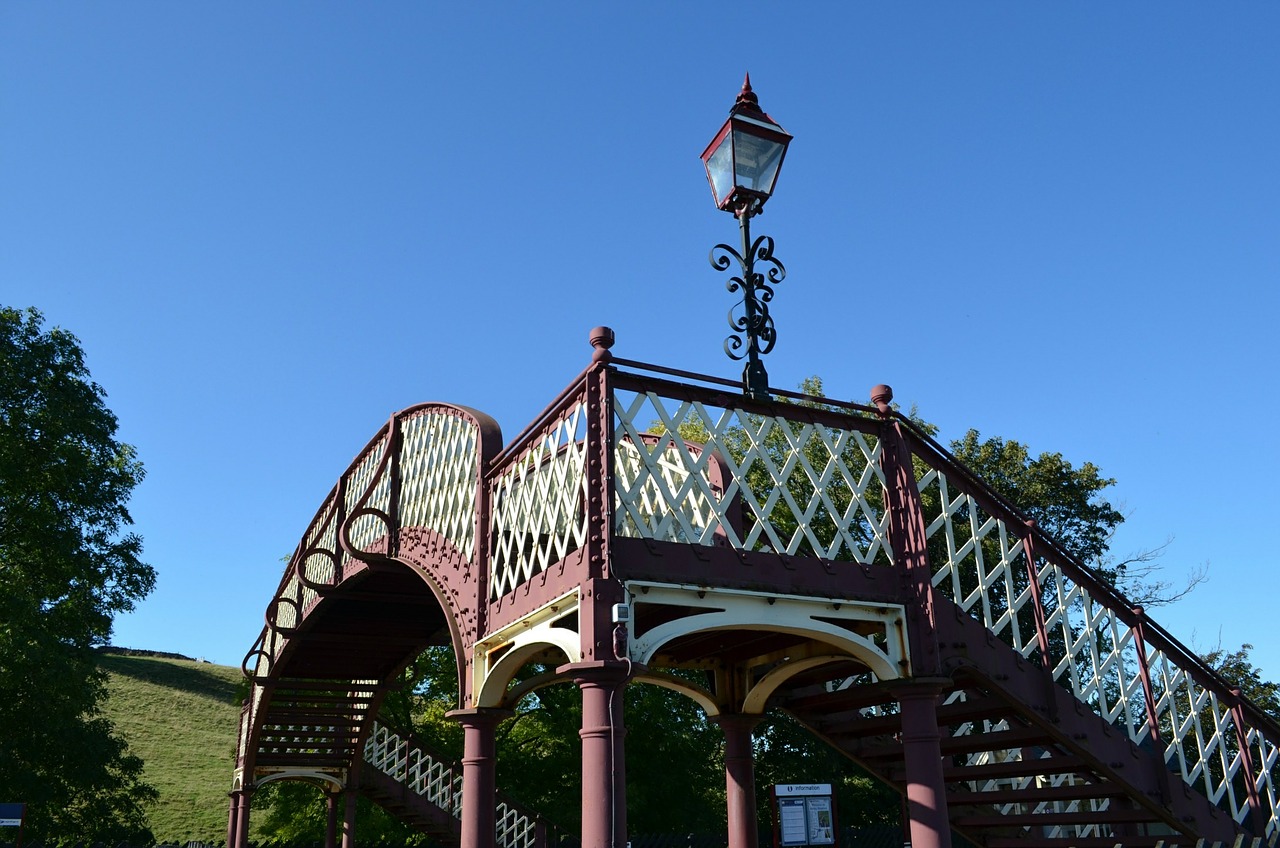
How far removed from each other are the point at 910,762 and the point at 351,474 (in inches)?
444

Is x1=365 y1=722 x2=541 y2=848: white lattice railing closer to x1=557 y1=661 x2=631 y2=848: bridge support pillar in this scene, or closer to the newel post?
the newel post

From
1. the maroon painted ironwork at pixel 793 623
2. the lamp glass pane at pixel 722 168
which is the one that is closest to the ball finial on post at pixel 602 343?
the maroon painted ironwork at pixel 793 623

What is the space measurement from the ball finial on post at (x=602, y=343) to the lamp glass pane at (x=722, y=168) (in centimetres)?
147

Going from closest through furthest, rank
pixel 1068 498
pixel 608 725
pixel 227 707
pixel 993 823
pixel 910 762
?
pixel 608 725 < pixel 910 762 < pixel 993 823 < pixel 1068 498 < pixel 227 707

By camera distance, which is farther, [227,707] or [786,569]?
[227,707]

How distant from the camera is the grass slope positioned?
45000mm

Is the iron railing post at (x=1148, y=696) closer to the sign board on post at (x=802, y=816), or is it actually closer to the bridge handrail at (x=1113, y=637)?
the bridge handrail at (x=1113, y=637)

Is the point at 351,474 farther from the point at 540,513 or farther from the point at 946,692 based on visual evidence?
the point at 946,692

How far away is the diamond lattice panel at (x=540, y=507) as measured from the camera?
919cm

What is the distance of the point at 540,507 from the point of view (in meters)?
10.0

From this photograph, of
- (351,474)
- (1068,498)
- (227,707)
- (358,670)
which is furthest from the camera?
(227,707)

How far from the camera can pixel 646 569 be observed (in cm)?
853

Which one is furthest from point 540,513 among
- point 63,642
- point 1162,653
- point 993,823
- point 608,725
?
point 63,642

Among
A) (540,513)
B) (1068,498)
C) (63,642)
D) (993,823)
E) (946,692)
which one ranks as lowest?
(993,823)
